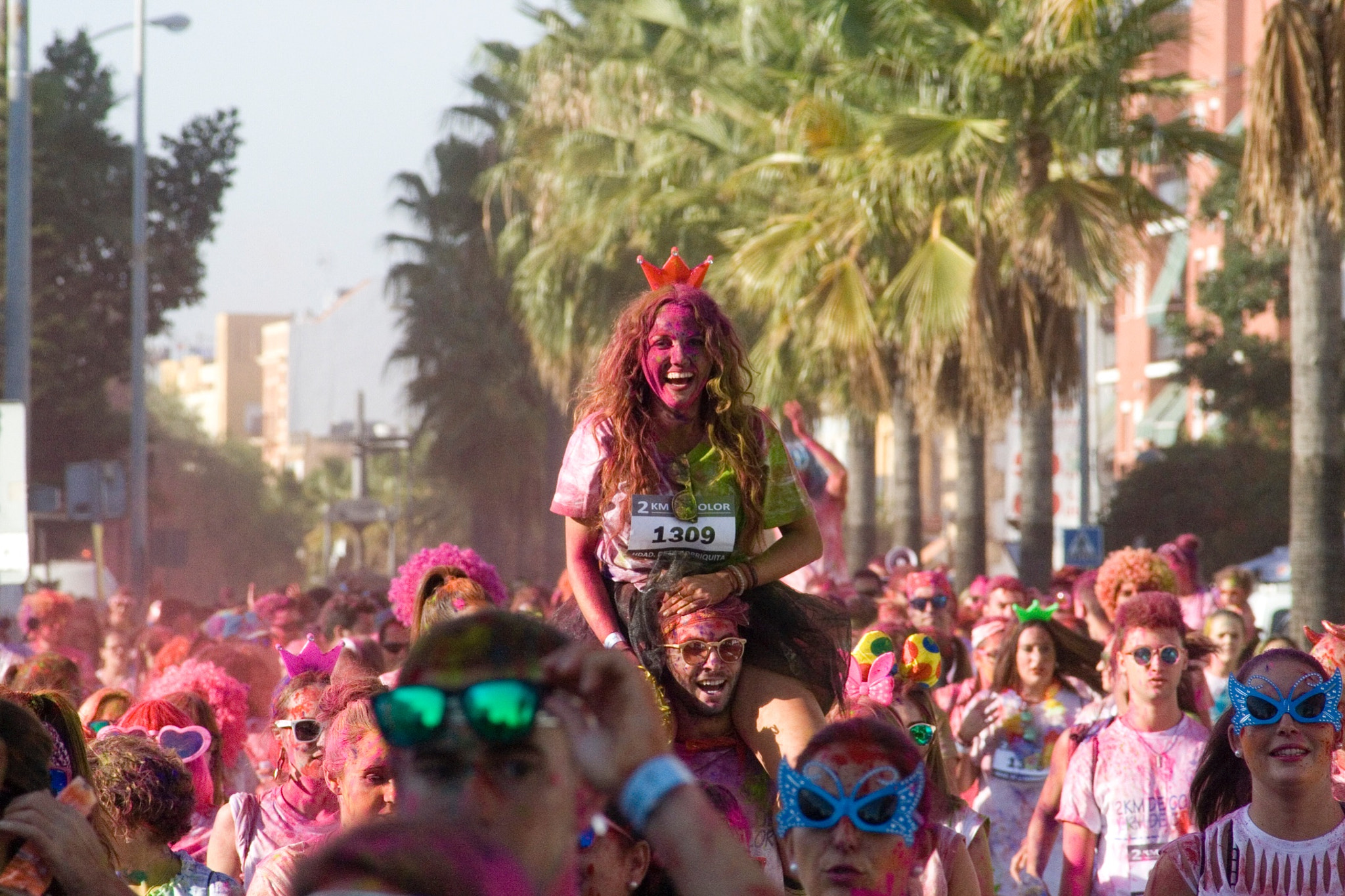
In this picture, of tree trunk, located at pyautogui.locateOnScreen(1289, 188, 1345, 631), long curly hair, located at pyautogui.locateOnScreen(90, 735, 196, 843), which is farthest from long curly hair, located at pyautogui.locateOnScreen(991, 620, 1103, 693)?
long curly hair, located at pyautogui.locateOnScreen(90, 735, 196, 843)

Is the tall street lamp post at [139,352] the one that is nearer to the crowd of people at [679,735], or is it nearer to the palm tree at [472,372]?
the palm tree at [472,372]

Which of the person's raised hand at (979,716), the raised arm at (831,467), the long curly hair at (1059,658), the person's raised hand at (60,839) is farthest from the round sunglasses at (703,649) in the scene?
the raised arm at (831,467)

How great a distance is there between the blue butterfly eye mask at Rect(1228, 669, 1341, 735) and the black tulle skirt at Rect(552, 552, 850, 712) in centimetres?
91

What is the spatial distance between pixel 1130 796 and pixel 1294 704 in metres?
1.85

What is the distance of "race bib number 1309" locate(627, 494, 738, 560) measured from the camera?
4.28 meters

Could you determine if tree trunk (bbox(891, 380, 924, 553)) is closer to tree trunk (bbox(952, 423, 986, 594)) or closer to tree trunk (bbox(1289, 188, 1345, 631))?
tree trunk (bbox(952, 423, 986, 594))

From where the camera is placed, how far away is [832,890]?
2645 mm

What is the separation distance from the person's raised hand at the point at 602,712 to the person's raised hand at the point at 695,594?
2.04 metres

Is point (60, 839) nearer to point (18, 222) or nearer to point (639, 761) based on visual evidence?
point (639, 761)

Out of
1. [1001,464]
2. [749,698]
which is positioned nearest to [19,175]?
[749,698]

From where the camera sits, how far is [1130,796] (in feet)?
19.1

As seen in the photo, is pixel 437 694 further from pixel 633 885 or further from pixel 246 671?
pixel 246 671

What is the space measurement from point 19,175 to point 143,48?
988cm

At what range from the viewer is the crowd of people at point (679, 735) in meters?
1.83
